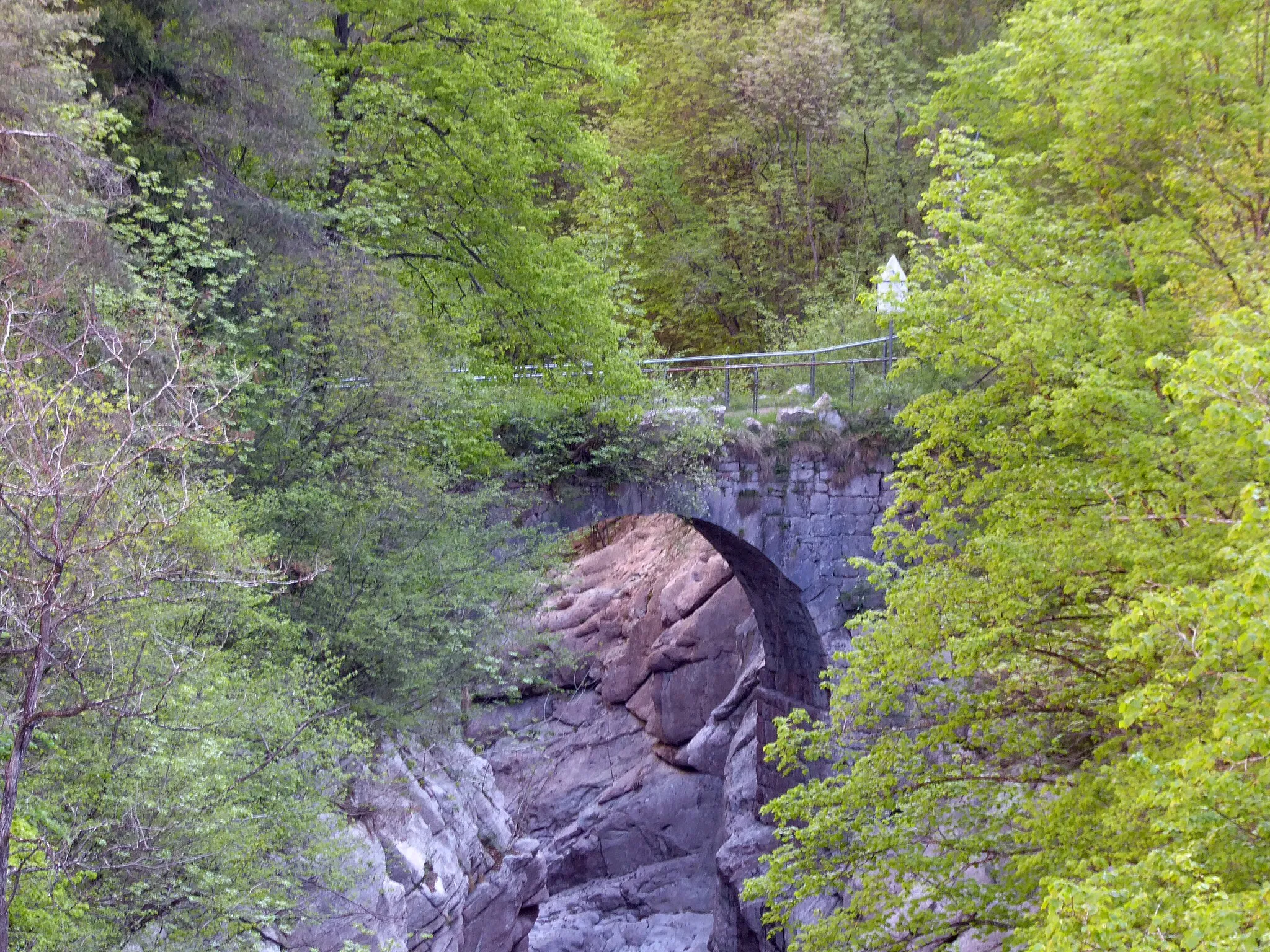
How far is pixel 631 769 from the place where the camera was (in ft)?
60.4

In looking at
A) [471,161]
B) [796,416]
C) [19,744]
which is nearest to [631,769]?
[796,416]

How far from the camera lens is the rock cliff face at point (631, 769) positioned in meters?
10.7

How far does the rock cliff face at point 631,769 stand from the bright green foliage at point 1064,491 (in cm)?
434

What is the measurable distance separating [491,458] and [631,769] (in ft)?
28.4

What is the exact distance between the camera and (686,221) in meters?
20.1

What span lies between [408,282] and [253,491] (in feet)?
13.9

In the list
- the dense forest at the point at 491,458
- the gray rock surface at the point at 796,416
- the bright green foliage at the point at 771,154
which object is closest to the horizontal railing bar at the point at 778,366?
the gray rock surface at the point at 796,416

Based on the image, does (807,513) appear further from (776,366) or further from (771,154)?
(771,154)

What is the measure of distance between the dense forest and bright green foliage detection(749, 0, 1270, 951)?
0.04m

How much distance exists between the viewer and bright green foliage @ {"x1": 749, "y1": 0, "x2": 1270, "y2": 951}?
550 cm

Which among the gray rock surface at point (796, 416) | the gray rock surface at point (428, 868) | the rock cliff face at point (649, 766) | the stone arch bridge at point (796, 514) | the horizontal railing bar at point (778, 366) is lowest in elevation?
the rock cliff face at point (649, 766)

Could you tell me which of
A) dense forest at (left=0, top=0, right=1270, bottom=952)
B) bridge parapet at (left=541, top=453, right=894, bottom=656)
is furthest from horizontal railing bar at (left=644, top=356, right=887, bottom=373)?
bridge parapet at (left=541, top=453, right=894, bottom=656)

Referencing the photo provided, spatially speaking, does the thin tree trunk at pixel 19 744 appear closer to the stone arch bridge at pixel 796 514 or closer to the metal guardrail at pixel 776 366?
the stone arch bridge at pixel 796 514

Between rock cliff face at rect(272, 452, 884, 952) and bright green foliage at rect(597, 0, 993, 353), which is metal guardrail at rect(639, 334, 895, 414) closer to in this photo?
rock cliff face at rect(272, 452, 884, 952)
